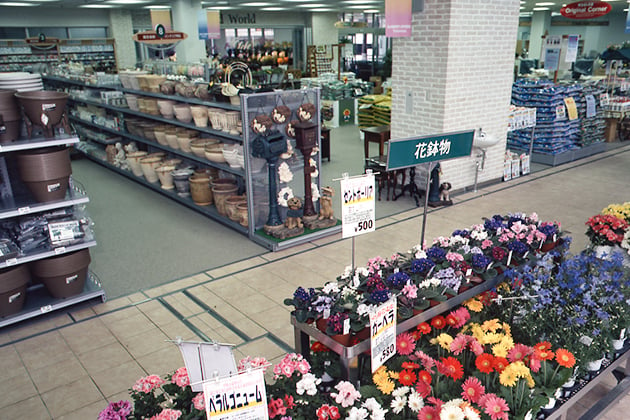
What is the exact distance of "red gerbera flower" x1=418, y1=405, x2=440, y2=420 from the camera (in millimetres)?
2148

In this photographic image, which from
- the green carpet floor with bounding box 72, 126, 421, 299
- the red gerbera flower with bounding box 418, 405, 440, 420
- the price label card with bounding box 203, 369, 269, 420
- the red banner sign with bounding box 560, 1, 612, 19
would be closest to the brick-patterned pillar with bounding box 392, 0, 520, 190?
the green carpet floor with bounding box 72, 126, 421, 299

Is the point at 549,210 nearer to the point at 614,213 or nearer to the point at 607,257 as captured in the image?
the point at 614,213

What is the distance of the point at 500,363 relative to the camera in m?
2.38

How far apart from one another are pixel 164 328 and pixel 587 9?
10.4 meters

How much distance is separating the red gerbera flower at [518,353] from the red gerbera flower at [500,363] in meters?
0.06

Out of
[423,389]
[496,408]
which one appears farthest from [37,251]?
[496,408]

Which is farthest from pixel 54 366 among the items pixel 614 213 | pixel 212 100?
pixel 614 213

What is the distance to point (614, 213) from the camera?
14.3ft

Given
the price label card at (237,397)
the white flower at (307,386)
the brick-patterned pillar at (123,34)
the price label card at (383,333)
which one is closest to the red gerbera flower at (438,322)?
the price label card at (383,333)

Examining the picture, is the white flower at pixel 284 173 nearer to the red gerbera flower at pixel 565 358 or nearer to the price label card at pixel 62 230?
the price label card at pixel 62 230

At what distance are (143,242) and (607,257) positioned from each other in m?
4.81

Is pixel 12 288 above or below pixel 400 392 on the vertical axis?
below

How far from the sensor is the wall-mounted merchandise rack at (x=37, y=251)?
4078mm

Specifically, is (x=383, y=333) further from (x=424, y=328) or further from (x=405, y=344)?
(x=424, y=328)
